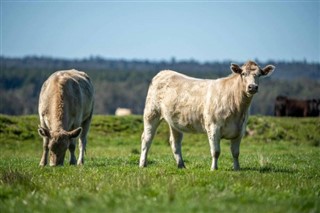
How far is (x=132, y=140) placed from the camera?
38562 millimetres

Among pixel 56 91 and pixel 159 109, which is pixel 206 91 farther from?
pixel 56 91

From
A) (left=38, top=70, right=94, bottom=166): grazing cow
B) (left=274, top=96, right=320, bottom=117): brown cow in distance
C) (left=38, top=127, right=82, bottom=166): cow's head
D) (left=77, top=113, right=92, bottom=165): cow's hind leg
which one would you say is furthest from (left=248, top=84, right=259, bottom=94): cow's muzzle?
(left=274, top=96, right=320, bottom=117): brown cow in distance

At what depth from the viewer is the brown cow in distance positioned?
62.2m

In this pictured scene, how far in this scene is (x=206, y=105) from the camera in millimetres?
15570

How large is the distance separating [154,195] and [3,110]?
552 ft

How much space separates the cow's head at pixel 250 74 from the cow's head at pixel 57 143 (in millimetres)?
5399

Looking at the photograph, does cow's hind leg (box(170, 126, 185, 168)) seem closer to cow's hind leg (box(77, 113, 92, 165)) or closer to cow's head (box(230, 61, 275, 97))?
cow's head (box(230, 61, 275, 97))

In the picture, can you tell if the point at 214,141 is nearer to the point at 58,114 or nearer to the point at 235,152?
the point at 235,152

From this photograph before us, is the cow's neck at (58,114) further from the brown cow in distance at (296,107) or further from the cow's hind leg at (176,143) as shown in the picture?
the brown cow in distance at (296,107)

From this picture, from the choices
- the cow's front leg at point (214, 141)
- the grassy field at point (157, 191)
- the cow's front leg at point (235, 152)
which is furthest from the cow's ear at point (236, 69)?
the grassy field at point (157, 191)

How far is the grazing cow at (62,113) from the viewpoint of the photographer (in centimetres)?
1691

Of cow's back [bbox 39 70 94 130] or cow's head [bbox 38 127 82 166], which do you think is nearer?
cow's head [bbox 38 127 82 166]

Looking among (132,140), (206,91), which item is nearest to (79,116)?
(206,91)

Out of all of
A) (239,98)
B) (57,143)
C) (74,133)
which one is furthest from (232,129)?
(57,143)
